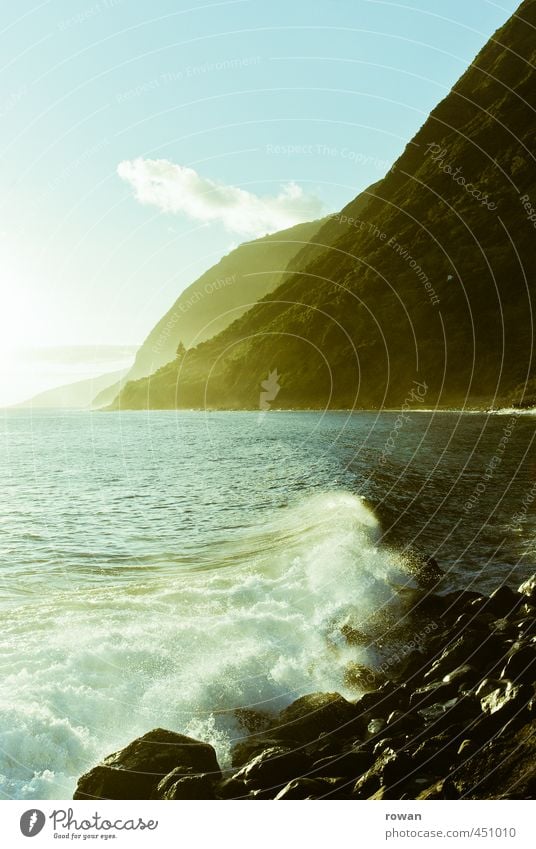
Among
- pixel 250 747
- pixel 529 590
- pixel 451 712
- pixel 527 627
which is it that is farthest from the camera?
pixel 529 590

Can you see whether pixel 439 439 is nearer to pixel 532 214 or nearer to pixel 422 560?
pixel 422 560

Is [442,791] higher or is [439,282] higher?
[439,282]

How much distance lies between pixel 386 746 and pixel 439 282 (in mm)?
136882

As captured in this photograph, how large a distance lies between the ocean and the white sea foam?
0.04 meters

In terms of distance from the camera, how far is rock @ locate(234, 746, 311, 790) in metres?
9.89

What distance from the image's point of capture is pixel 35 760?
1091cm

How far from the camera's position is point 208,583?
20469 millimetres

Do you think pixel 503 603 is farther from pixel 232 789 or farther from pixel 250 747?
pixel 232 789

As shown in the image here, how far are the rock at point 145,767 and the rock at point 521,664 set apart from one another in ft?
18.2

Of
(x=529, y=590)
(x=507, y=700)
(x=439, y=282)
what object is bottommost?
(x=507, y=700)

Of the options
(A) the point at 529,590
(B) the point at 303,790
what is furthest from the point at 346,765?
(A) the point at 529,590

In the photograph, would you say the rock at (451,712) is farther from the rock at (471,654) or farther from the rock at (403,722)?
the rock at (471,654)

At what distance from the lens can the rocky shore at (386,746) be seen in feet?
28.8

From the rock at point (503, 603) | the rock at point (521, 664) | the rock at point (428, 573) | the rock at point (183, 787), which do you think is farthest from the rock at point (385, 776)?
the rock at point (428, 573)
